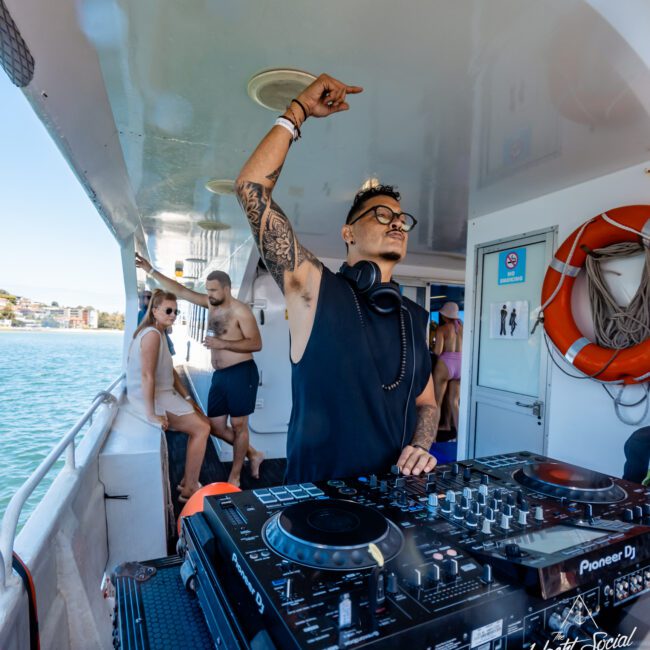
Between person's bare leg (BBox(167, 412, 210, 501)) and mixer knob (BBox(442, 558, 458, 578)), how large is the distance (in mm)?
3068

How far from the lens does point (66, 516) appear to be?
154cm

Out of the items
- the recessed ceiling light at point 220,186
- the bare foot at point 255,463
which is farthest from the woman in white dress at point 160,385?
the recessed ceiling light at point 220,186

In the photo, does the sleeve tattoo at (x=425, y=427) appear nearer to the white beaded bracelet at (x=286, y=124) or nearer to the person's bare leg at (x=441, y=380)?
the white beaded bracelet at (x=286, y=124)

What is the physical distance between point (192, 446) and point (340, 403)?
8.10 ft

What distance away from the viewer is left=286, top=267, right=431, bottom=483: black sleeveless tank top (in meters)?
1.26

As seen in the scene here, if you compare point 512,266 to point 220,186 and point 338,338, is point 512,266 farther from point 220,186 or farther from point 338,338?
point 338,338

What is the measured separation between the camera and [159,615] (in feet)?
2.12

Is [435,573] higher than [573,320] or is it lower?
lower

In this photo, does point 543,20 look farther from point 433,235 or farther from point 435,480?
point 433,235

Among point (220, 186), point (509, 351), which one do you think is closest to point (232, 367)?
point (220, 186)

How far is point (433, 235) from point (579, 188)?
176 cm

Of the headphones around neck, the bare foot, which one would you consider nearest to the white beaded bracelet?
the headphones around neck

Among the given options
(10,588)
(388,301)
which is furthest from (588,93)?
(10,588)

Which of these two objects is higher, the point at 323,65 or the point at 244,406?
the point at 323,65
